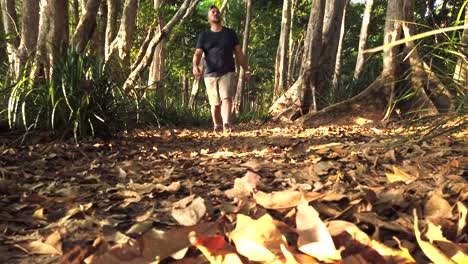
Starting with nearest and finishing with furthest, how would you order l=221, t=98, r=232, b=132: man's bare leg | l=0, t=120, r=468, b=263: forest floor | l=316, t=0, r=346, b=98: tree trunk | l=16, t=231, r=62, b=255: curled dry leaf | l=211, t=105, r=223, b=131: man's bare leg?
l=0, t=120, r=468, b=263: forest floor, l=16, t=231, r=62, b=255: curled dry leaf, l=221, t=98, r=232, b=132: man's bare leg, l=211, t=105, r=223, b=131: man's bare leg, l=316, t=0, r=346, b=98: tree trunk

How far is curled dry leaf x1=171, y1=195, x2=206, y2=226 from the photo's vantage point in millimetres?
1593

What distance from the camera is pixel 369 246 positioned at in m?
1.30

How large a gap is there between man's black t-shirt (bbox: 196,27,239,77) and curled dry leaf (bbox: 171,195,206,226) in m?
4.56

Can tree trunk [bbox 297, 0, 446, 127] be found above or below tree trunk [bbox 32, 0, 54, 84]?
below

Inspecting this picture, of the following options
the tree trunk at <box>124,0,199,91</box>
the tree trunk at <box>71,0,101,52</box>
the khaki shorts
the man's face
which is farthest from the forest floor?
the tree trunk at <box>124,0,199,91</box>

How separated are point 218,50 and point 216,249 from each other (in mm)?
5004

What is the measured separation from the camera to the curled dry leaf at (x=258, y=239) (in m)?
1.28

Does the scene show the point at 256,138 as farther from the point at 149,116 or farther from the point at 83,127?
the point at 83,127

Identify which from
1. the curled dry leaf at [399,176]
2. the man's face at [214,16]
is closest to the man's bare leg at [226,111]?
the man's face at [214,16]

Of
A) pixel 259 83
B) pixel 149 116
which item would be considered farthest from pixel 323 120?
pixel 259 83

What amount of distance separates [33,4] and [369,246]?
775cm

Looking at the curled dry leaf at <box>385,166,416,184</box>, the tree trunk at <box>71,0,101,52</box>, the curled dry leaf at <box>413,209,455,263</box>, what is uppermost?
the tree trunk at <box>71,0,101,52</box>

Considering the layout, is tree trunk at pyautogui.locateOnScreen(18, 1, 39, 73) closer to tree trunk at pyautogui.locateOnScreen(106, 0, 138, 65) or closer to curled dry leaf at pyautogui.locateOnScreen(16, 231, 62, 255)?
tree trunk at pyautogui.locateOnScreen(106, 0, 138, 65)

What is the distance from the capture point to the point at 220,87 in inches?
246
